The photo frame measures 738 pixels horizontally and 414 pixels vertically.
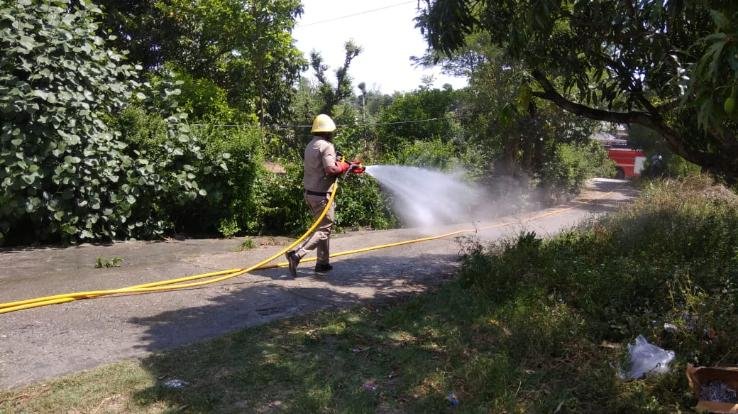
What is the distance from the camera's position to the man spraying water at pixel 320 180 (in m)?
7.13

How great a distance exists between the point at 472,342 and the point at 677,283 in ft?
5.96

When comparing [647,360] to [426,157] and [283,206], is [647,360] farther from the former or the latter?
[426,157]

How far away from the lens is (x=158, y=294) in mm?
6211

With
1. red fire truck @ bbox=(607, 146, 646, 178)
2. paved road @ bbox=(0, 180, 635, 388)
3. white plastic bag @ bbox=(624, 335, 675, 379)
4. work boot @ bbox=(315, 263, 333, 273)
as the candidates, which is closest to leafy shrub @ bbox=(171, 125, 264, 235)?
paved road @ bbox=(0, 180, 635, 388)

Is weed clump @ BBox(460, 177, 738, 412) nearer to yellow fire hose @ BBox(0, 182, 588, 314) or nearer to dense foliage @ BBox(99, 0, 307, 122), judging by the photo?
yellow fire hose @ BBox(0, 182, 588, 314)

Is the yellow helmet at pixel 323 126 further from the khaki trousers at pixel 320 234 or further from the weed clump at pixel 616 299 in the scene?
the weed clump at pixel 616 299

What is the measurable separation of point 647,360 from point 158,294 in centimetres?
465

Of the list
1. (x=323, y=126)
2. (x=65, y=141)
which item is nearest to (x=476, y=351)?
(x=323, y=126)

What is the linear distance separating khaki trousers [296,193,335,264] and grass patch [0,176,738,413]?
147 cm

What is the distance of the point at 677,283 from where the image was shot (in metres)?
4.95

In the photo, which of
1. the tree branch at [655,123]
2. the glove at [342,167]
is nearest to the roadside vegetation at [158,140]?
the tree branch at [655,123]

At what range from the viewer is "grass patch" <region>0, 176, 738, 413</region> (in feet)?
12.2

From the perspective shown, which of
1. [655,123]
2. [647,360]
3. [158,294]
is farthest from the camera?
[158,294]

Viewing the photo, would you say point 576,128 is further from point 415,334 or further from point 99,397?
point 99,397
